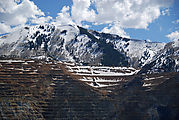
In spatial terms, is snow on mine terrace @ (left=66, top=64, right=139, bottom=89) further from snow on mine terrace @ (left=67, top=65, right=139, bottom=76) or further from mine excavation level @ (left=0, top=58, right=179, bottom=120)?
mine excavation level @ (left=0, top=58, right=179, bottom=120)

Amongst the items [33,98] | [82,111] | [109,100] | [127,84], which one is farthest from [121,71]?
[33,98]

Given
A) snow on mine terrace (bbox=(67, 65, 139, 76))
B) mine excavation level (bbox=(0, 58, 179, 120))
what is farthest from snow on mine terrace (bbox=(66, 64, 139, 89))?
mine excavation level (bbox=(0, 58, 179, 120))

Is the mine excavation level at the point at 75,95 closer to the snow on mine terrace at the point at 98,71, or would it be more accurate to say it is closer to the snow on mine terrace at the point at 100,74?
the snow on mine terrace at the point at 100,74

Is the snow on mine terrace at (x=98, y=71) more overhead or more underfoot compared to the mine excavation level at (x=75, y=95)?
more overhead

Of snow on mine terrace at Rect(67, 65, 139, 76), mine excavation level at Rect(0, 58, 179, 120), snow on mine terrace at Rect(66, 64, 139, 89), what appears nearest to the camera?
mine excavation level at Rect(0, 58, 179, 120)

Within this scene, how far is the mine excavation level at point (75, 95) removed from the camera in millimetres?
105919

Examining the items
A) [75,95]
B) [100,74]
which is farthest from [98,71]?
[75,95]

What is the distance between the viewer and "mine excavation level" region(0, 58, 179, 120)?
106 meters

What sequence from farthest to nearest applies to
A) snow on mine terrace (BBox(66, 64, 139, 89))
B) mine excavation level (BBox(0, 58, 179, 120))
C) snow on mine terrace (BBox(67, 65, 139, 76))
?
snow on mine terrace (BBox(67, 65, 139, 76)) → snow on mine terrace (BBox(66, 64, 139, 89)) → mine excavation level (BBox(0, 58, 179, 120))

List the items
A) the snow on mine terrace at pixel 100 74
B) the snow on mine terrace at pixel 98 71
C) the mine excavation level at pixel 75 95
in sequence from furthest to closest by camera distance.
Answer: the snow on mine terrace at pixel 98 71 → the snow on mine terrace at pixel 100 74 → the mine excavation level at pixel 75 95

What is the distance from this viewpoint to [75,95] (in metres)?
117

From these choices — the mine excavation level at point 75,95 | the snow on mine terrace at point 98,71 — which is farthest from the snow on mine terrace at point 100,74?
the mine excavation level at point 75,95

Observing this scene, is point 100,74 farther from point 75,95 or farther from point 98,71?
point 75,95

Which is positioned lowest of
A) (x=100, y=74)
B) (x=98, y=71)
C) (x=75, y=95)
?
(x=75, y=95)
